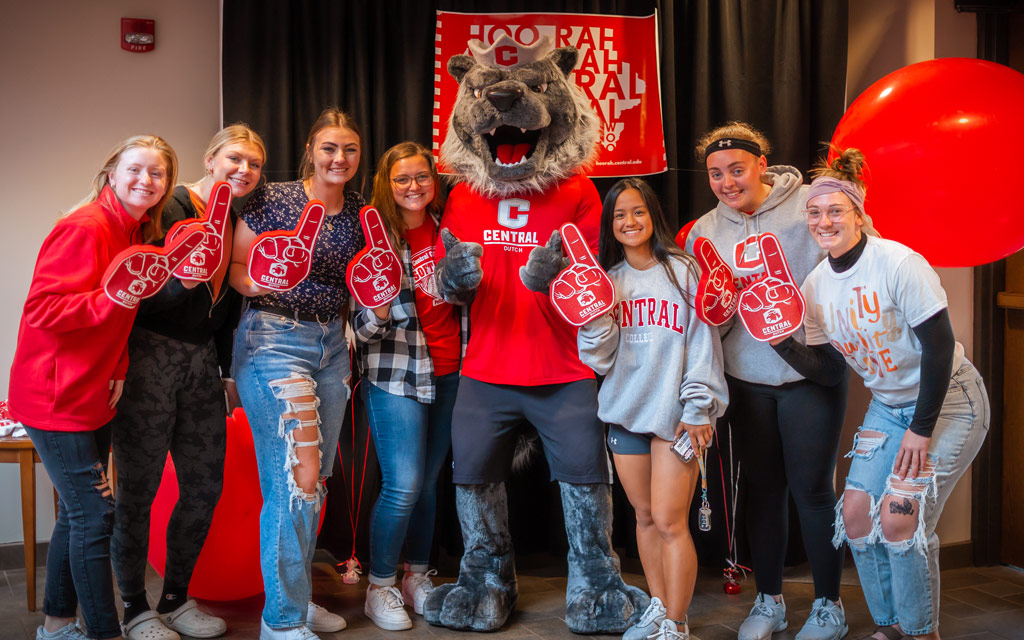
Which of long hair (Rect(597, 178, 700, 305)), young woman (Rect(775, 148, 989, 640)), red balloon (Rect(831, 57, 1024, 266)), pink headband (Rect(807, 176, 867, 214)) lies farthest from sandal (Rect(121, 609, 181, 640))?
red balloon (Rect(831, 57, 1024, 266))

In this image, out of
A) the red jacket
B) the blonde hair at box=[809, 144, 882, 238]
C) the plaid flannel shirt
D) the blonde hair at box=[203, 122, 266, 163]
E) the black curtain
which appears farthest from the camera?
the black curtain

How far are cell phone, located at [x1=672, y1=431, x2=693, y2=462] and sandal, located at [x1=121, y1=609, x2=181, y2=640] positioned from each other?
1488mm

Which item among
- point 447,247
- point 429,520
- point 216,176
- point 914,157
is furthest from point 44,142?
point 914,157

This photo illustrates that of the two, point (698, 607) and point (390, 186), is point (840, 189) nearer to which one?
point (390, 186)

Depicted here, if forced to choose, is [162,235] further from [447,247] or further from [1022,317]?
[1022,317]

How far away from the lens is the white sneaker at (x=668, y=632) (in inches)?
94.4

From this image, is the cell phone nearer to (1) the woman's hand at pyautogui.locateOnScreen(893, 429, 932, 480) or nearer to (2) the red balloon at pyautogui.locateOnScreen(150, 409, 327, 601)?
(1) the woman's hand at pyautogui.locateOnScreen(893, 429, 932, 480)

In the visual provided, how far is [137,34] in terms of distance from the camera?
3.26 m

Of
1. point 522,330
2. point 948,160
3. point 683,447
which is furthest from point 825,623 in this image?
point 948,160

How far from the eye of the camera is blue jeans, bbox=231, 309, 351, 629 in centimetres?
240

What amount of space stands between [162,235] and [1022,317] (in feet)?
9.62

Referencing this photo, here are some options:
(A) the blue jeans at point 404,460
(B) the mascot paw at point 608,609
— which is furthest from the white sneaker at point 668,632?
(A) the blue jeans at point 404,460

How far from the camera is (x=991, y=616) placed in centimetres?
287

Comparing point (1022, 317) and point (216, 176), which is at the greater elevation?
point (216, 176)
